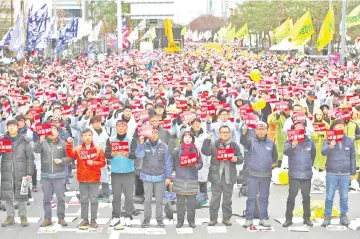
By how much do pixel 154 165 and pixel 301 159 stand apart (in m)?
2.04

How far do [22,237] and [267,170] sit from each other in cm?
346

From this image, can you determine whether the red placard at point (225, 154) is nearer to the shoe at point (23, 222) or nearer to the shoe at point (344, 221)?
the shoe at point (344, 221)

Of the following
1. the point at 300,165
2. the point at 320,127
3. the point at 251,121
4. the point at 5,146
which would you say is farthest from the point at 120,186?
the point at 320,127

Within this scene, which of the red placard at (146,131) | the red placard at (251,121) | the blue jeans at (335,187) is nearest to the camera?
the red placard at (146,131)

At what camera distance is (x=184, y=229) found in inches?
397

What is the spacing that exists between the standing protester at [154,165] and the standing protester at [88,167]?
58 cm

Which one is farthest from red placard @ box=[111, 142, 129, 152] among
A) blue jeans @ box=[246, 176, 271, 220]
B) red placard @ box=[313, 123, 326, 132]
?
red placard @ box=[313, 123, 326, 132]

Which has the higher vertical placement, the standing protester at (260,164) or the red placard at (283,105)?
the red placard at (283,105)

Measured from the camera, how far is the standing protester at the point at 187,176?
9875 mm

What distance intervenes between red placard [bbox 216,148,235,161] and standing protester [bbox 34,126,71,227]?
2090 mm

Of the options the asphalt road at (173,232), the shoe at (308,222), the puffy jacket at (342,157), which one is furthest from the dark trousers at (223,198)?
the puffy jacket at (342,157)

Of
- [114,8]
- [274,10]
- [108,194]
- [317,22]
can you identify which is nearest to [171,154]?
[108,194]

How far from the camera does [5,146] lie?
9953 mm

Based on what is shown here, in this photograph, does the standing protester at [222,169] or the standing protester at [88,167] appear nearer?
the standing protester at [88,167]
